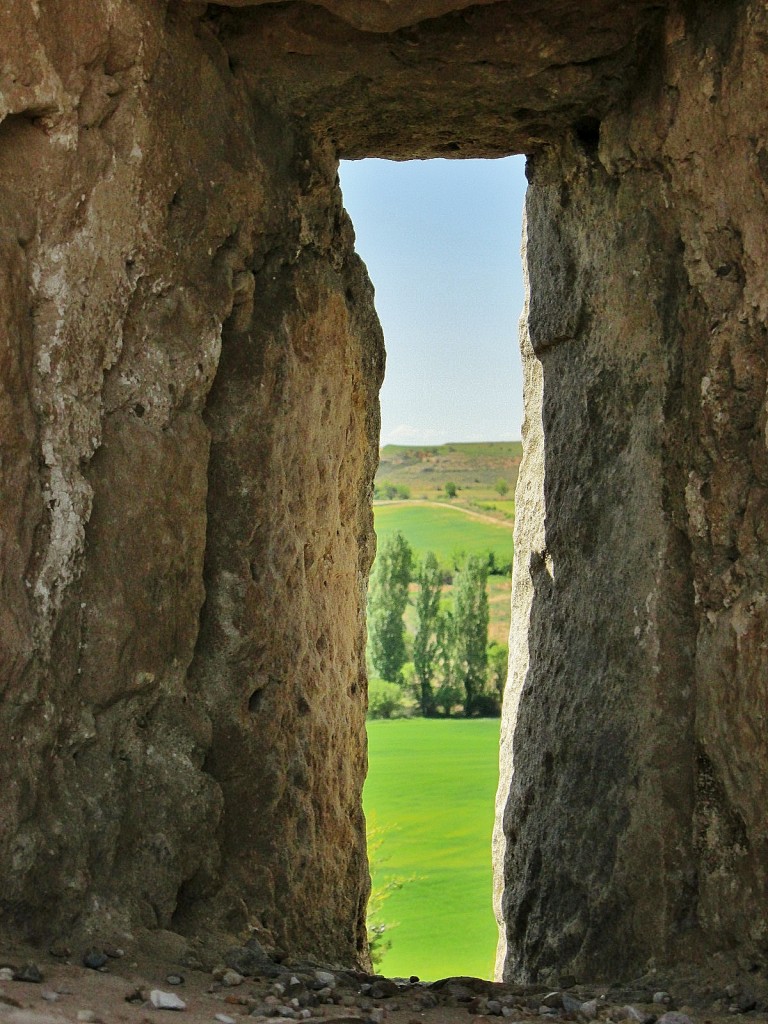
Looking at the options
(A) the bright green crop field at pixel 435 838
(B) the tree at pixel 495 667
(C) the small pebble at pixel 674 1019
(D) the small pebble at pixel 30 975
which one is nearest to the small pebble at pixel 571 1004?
(C) the small pebble at pixel 674 1019

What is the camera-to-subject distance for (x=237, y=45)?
5645mm

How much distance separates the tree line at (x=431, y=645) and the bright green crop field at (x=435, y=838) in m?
0.83

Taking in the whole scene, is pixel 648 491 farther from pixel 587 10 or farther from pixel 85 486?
pixel 85 486

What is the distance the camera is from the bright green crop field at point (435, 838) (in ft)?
60.9

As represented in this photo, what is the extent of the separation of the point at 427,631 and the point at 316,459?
85.6 feet

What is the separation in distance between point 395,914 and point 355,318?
1571 cm

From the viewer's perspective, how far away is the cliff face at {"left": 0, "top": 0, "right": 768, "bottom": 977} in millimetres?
4871

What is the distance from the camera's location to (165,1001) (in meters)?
4.03

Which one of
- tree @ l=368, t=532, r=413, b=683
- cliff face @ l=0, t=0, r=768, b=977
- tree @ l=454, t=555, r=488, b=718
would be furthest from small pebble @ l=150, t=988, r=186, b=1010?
tree @ l=368, t=532, r=413, b=683

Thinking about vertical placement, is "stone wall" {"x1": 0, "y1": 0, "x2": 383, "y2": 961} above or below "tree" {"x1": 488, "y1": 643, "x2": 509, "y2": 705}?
above

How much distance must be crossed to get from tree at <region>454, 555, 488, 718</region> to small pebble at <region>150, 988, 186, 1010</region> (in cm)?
2713

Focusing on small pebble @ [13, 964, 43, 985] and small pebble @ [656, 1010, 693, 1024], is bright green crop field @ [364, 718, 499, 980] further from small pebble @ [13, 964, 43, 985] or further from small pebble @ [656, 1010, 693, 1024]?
small pebble @ [13, 964, 43, 985]

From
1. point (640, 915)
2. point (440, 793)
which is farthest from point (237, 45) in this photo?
point (440, 793)

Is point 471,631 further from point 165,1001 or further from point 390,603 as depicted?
point 165,1001
